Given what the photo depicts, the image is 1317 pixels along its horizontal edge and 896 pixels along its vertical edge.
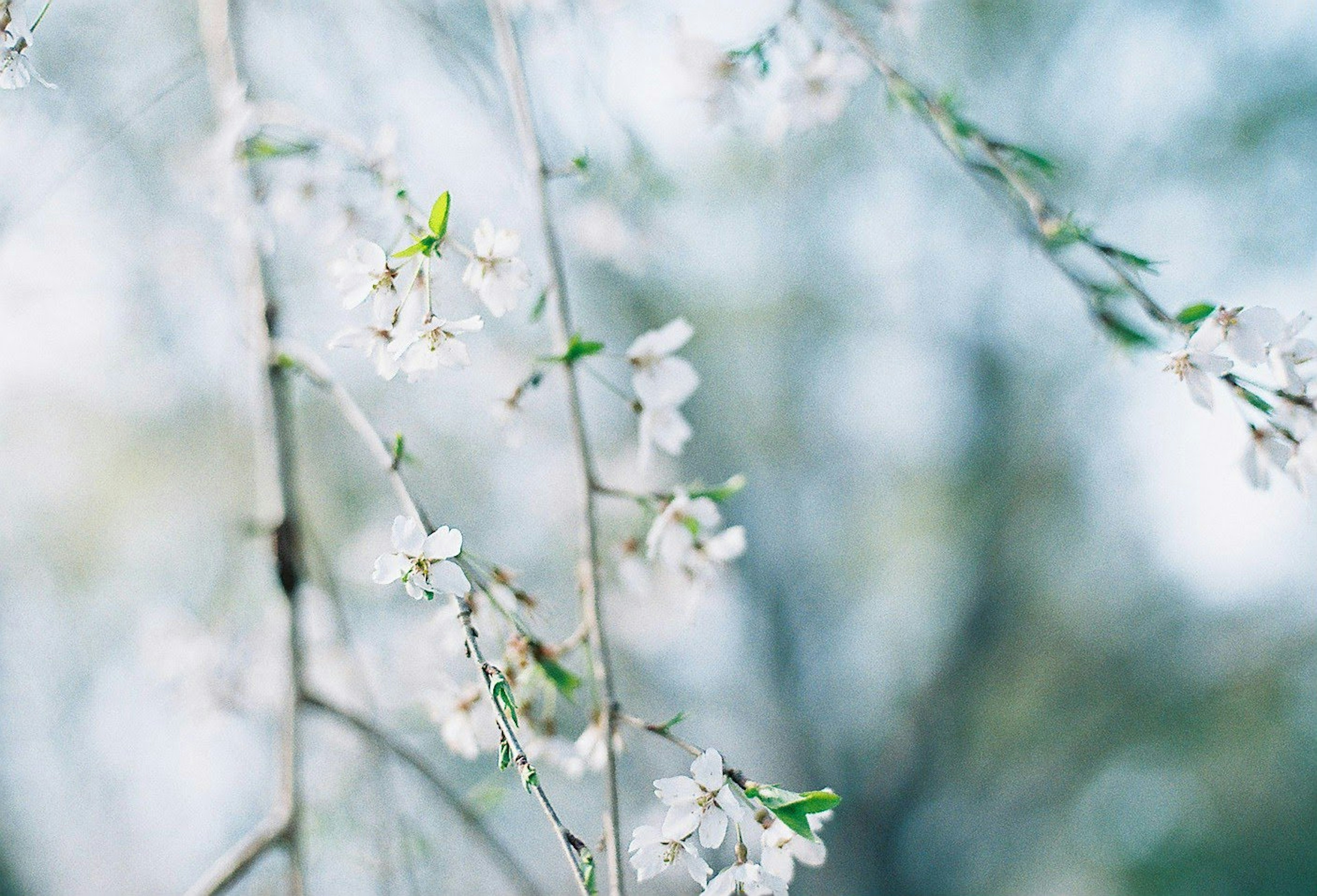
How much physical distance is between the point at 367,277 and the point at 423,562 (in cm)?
18

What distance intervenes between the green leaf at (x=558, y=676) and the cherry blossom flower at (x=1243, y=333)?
47 centimetres

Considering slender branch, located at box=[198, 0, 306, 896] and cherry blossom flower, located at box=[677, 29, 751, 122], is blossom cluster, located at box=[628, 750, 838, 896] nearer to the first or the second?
slender branch, located at box=[198, 0, 306, 896]

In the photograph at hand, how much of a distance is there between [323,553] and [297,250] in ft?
3.43

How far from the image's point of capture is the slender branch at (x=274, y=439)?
803 millimetres

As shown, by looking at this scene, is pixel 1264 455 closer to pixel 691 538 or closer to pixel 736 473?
pixel 691 538

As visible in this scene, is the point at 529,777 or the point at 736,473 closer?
the point at 529,777

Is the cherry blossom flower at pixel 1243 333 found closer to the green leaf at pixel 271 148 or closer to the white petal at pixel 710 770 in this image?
the white petal at pixel 710 770

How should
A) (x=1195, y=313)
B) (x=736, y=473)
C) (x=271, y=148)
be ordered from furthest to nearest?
(x=736, y=473), (x=271, y=148), (x=1195, y=313)

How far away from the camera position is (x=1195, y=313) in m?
0.62

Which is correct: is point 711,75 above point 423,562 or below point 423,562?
above

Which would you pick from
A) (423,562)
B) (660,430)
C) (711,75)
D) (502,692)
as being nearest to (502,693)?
(502,692)

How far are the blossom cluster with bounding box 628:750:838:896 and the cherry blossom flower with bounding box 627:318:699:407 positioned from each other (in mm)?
312

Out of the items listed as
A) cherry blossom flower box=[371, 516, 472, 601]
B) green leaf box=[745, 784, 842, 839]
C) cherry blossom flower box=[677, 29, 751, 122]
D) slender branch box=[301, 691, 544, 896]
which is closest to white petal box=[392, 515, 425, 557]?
cherry blossom flower box=[371, 516, 472, 601]

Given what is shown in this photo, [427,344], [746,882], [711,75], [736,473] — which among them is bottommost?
[746,882]
